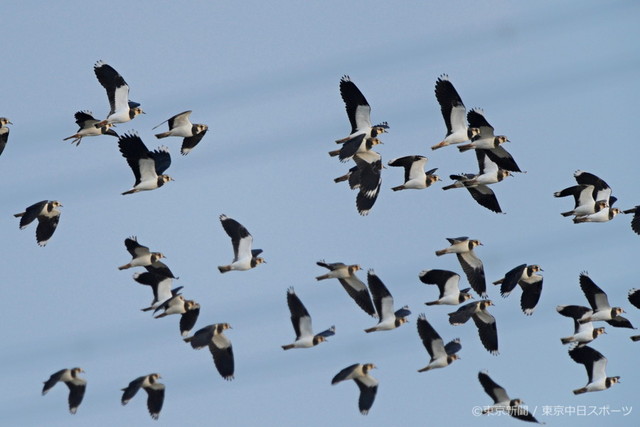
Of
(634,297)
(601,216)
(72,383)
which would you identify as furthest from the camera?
(601,216)

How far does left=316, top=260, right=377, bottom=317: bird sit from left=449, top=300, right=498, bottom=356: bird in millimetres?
2239

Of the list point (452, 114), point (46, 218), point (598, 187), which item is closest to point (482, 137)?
point (452, 114)

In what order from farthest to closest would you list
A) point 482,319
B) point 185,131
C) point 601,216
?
point 601,216, point 482,319, point 185,131

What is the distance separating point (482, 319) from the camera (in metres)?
57.5

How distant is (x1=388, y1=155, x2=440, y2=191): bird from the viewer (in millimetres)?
57344

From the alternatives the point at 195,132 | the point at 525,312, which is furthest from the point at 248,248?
the point at 525,312

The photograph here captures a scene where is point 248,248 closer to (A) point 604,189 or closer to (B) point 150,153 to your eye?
(B) point 150,153

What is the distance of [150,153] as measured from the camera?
56.2 m

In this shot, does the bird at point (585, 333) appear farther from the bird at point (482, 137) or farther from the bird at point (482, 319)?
the bird at point (482, 137)

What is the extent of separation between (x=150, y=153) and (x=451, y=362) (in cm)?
965

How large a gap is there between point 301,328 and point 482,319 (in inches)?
209

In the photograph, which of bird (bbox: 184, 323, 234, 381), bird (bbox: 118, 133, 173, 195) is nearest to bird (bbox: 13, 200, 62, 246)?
bird (bbox: 118, 133, 173, 195)

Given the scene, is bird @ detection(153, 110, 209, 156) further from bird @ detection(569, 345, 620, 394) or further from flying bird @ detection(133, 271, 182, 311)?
bird @ detection(569, 345, 620, 394)

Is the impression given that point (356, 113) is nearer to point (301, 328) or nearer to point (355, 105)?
point (355, 105)
